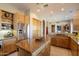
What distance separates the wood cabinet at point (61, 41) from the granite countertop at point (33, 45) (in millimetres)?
155

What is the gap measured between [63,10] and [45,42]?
758mm

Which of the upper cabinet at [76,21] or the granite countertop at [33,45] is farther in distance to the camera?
the upper cabinet at [76,21]

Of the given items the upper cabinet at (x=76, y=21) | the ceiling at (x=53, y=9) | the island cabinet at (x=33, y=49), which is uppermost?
the ceiling at (x=53, y=9)

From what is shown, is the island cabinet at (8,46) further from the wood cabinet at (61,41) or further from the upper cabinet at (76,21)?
the upper cabinet at (76,21)

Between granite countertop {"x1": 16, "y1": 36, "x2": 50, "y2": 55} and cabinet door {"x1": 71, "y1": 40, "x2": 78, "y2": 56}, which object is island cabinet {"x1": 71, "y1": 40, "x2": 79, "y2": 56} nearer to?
cabinet door {"x1": 71, "y1": 40, "x2": 78, "y2": 56}

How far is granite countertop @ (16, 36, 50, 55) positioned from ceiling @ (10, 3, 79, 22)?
511 mm

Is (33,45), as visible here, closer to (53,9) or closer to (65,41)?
(65,41)

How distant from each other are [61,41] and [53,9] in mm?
701

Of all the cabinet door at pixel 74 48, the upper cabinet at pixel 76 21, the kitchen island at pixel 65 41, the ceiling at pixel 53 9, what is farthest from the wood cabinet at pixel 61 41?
the ceiling at pixel 53 9

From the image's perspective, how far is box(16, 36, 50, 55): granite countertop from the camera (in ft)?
7.39

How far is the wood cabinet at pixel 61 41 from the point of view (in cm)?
265

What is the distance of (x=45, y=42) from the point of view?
8.55 ft

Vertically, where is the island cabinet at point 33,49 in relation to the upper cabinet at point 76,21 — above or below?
below

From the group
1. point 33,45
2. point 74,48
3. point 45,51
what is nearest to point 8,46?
point 33,45
